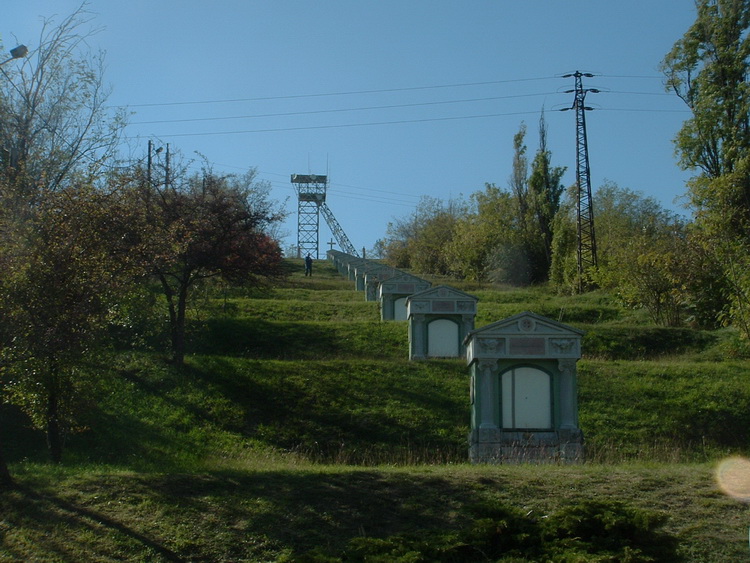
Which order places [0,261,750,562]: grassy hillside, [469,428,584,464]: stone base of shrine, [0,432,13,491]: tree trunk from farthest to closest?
[469,428,584,464]: stone base of shrine < [0,432,13,491]: tree trunk < [0,261,750,562]: grassy hillside

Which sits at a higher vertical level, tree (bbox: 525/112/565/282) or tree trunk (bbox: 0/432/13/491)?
tree (bbox: 525/112/565/282)

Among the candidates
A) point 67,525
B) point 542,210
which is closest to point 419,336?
point 67,525

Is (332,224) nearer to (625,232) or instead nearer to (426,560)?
(625,232)

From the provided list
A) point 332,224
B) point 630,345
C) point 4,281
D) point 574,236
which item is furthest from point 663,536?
point 332,224

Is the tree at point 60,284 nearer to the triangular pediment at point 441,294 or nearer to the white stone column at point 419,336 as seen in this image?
the triangular pediment at point 441,294

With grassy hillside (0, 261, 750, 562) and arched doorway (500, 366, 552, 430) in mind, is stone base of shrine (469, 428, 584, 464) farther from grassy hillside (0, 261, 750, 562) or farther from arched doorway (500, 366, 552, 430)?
grassy hillside (0, 261, 750, 562)

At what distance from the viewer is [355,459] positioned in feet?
59.8

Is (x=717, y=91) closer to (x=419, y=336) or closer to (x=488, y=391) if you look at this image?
(x=419, y=336)

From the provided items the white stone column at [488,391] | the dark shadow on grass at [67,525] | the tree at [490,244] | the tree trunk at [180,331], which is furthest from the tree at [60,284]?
the tree at [490,244]

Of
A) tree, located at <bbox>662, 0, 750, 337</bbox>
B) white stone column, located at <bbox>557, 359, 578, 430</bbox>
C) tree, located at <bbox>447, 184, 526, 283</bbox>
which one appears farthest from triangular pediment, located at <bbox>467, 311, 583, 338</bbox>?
tree, located at <bbox>447, 184, 526, 283</bbox>

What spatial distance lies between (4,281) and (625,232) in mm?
56617

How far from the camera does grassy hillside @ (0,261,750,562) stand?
9969 millimetres

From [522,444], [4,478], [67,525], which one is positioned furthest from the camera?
[522,444]

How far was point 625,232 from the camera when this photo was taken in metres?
63.6
